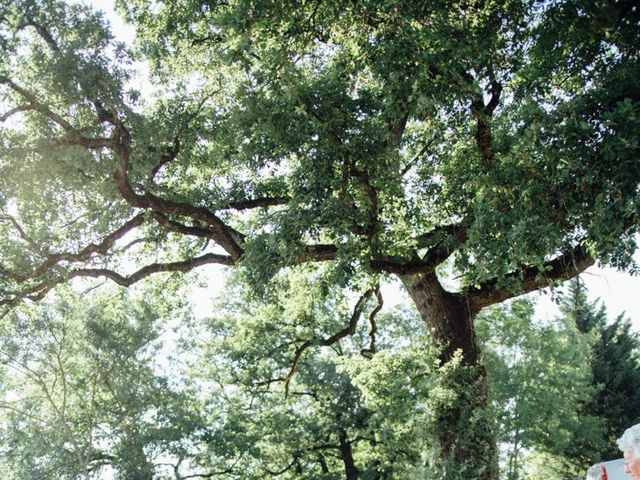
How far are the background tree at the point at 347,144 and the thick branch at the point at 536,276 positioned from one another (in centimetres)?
4

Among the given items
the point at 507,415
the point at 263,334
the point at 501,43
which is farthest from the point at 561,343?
the point at 501,43

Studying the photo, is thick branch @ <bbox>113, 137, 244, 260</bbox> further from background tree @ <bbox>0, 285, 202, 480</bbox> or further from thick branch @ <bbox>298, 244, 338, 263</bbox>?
background tree @ <bbox>0, 285, 202, 480</bbox>

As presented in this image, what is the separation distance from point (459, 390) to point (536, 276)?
3.42m

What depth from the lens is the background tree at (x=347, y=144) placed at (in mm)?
6676

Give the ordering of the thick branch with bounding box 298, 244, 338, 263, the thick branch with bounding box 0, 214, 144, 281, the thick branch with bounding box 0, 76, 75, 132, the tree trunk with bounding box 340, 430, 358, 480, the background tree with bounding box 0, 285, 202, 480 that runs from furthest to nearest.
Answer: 1. the tree trunk with bounding box 340, 430, 358, 480
2. the background tree with bounding box 0, 285, 202, 480
3. the thick branch with bounding box 0, 214, 144, 281
4. the thick branch with bounding box 298, 244, 338, 263
5. the thick branch with bounding box 0, 76, 75, 132

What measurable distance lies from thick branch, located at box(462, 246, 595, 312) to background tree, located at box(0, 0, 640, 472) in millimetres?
44

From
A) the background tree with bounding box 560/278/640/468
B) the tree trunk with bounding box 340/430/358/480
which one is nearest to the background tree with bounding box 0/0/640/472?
the tree trunk with bounding box 340/430/358/480

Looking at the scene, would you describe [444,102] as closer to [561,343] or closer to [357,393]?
[357,393]

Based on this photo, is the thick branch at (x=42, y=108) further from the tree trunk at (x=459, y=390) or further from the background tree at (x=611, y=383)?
the background tree at (x=611, y=383)

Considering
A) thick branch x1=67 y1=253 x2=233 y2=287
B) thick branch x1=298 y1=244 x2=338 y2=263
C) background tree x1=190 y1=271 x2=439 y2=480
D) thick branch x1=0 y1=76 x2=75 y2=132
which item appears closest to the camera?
thick branch x1=0 y1=76 x2=75 y2=132

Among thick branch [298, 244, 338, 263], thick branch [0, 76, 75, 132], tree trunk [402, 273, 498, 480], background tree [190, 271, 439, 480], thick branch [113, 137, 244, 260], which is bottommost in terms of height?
tree trunk [402, 273, 498, 480]

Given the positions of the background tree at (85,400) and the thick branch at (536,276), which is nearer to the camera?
the thick branch at (536,276)

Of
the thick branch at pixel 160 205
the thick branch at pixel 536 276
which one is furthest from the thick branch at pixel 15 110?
the thick branch at pixel 536 276

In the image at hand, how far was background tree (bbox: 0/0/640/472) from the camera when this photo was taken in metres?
6.68
